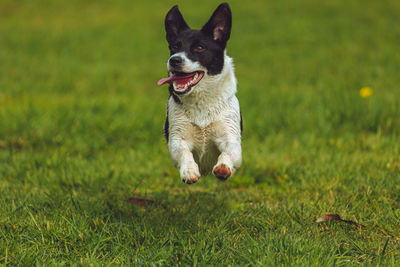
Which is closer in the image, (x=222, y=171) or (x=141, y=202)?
(x=222, y=171)

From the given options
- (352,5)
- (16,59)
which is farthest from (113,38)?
(352,5)

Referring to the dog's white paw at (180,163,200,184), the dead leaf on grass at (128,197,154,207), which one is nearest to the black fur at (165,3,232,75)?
the dog's white paw at (180,163,200,184)

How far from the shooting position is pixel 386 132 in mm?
6309

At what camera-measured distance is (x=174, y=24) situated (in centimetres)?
323

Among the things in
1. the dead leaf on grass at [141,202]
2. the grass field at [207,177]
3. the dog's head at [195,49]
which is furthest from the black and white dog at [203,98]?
the dead leaf on grass at [141,202]

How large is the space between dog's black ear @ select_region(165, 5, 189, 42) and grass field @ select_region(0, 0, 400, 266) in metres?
1.39

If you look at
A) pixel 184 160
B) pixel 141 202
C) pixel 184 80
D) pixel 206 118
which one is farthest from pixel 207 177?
pixel 184 80

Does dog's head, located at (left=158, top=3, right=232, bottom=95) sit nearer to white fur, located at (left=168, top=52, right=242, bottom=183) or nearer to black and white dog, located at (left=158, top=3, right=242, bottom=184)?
black and white dog, located at (left=158, top=3, right=242, bottom=184)

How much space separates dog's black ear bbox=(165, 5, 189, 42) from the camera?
320 cm

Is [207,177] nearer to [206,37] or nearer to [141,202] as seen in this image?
[141,202]

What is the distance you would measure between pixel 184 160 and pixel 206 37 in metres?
0.86

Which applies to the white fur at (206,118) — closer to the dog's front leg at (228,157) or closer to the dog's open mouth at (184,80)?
the dog's front leg at (228,157)

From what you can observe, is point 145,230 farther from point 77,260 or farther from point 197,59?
point 197,59

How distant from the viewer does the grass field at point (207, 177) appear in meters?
3.17
